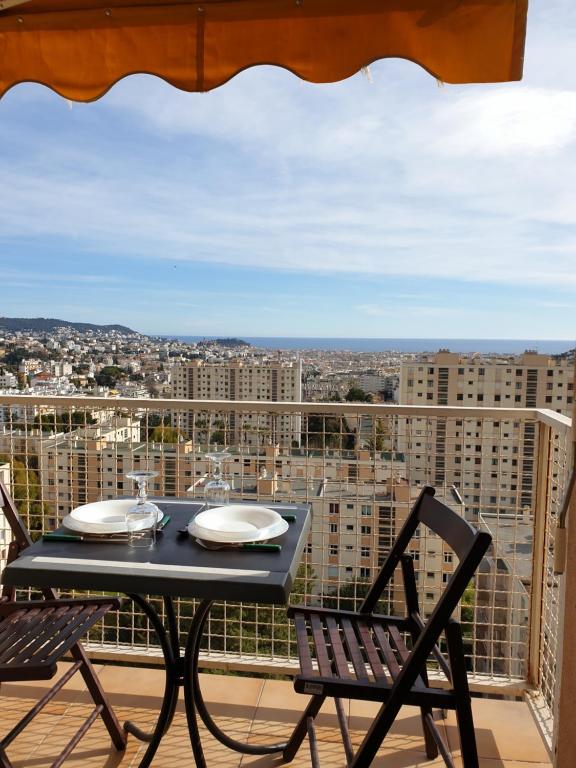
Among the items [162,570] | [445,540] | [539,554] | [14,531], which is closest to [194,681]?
[162,570]

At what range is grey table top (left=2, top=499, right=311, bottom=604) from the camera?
4.61 ft

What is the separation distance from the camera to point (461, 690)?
1458 millimetres

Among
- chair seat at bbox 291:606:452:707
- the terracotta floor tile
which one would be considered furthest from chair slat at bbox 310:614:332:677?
the terracotta floor tile

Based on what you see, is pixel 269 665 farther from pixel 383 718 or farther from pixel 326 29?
pixel 326 29

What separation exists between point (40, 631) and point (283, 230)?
87.8ft

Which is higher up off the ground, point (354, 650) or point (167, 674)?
point (354, 650)

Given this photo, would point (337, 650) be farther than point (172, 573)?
Yes

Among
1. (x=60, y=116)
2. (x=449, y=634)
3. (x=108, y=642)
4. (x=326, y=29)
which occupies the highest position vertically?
(x=60, y=116)

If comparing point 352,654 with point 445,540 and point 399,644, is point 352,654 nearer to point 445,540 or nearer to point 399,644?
point 399,644

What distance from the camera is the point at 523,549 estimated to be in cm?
243

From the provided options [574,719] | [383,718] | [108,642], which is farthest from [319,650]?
[108,642]

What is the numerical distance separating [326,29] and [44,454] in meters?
2.10

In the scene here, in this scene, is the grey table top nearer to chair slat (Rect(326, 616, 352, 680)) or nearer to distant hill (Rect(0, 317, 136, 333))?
chair slat (Rect(326, 616, 352, 680))

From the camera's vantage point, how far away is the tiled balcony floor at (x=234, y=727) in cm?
201
